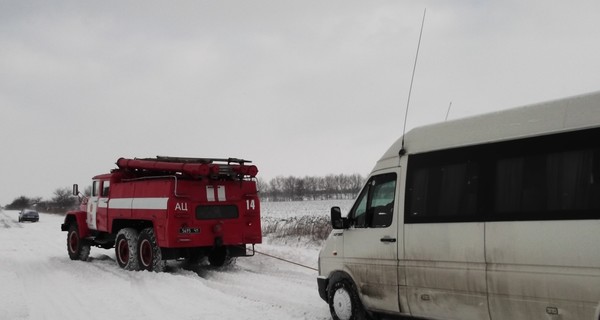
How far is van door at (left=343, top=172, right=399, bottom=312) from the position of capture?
6.01m

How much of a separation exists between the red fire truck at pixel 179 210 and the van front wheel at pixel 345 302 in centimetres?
533

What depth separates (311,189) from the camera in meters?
110

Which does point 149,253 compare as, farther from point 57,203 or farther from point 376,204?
point 57,203

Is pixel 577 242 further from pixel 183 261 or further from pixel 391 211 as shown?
pixel 183 261

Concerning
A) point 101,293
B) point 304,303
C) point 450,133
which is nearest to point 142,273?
point 101,293

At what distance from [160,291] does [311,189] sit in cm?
10063

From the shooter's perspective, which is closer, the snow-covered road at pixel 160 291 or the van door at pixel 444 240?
the van door at pixel 444 240

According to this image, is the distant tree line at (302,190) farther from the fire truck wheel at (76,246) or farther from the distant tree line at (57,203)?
the fire truck wheel at (76,246)

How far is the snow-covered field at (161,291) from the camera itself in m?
7.64

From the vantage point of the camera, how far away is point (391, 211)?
611cm

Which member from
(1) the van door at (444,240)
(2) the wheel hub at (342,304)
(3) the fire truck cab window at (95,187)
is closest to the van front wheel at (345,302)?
(2) the wheel hub at (342,304)

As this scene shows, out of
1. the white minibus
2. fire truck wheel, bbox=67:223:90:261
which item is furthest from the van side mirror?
fire truck wheel, bbox=67:223:90:261

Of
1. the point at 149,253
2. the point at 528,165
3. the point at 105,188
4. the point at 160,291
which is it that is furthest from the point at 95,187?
A: the point at 528,165

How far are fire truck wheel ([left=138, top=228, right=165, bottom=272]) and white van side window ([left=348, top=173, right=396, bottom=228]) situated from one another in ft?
20.9
